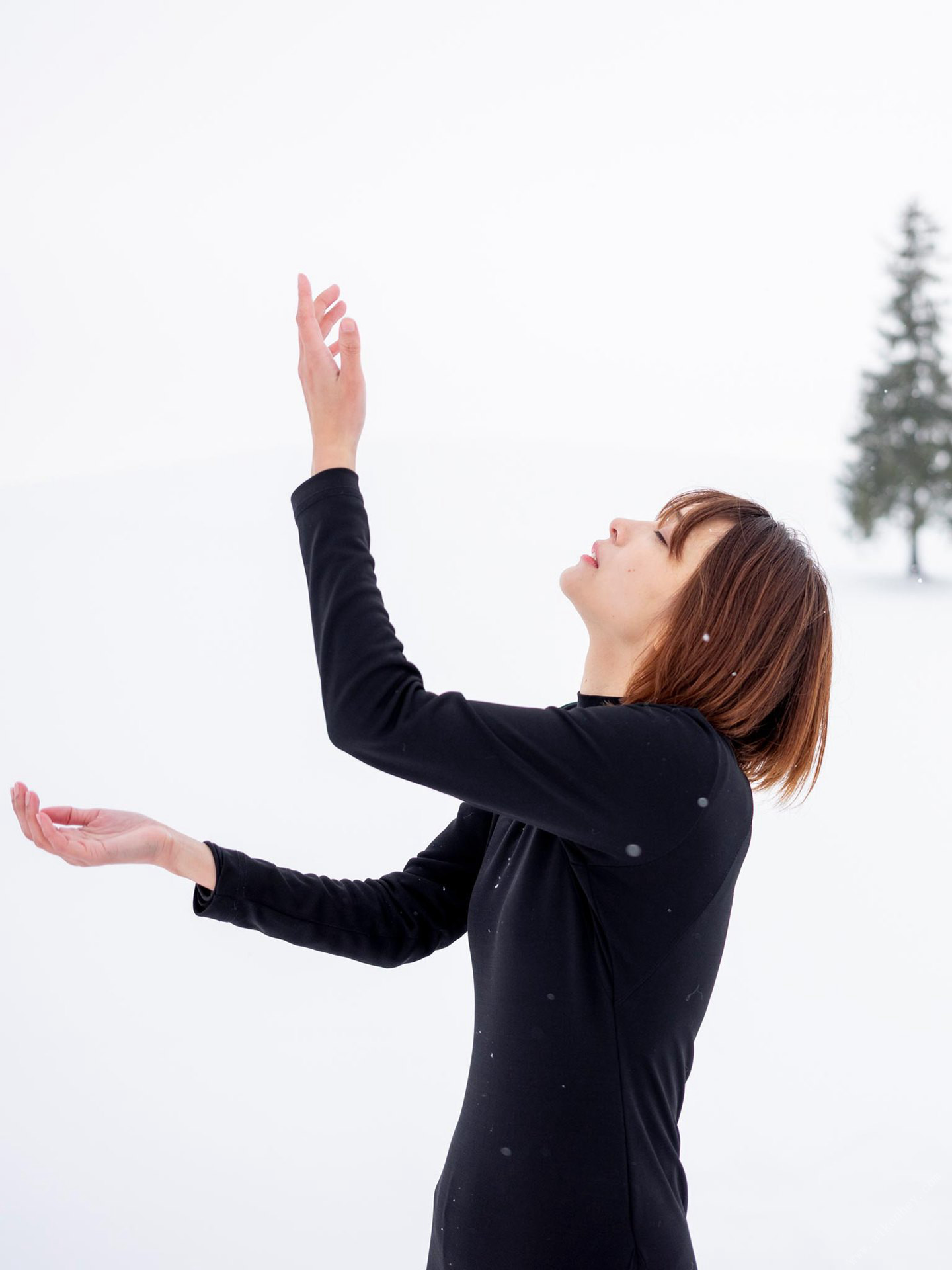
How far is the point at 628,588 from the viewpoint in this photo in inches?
38.1

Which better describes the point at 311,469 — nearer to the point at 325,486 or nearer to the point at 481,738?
the point at 325,486

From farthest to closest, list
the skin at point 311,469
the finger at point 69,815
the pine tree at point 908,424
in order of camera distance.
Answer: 1. the pine tree at point 908,424
2. the finger at point 69,815
3. the skin at point 311,469

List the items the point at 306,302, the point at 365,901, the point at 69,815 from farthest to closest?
the point at 365,901 < the point at 69,815 < the point at 306,302

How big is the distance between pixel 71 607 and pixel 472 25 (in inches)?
105

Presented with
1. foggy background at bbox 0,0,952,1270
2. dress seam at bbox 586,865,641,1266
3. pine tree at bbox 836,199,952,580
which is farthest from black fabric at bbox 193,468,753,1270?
pine tree at bbox 836,199,952,580

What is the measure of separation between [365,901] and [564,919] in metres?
0.29

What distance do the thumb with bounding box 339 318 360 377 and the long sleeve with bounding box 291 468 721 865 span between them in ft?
0.32

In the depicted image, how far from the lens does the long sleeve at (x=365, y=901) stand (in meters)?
1.02

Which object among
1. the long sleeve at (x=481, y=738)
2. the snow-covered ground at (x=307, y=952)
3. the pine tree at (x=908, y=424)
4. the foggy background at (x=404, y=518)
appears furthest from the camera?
the pine tree at (x=908, y=424)

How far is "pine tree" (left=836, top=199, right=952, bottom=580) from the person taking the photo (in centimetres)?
601

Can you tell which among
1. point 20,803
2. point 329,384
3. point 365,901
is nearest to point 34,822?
point 20,803

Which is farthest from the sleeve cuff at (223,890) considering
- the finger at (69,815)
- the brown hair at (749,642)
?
the brown hair at (749,642)

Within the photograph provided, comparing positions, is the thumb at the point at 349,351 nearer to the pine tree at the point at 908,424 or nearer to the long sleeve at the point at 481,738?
the long sleeve at the point at 481,738

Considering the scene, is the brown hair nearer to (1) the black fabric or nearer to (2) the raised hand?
(1) the black fabric
